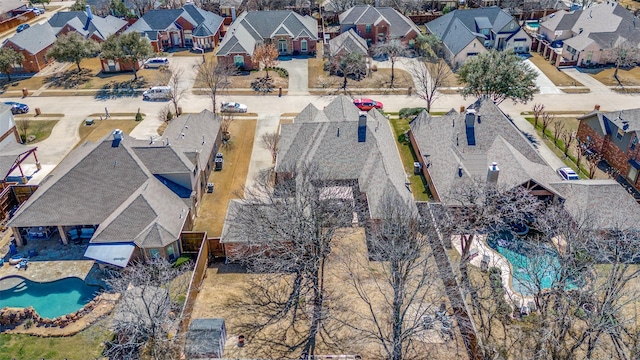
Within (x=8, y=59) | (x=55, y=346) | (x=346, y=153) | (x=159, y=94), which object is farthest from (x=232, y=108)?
(x=55, y=346)

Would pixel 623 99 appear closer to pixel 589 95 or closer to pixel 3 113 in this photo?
pixel 589 95

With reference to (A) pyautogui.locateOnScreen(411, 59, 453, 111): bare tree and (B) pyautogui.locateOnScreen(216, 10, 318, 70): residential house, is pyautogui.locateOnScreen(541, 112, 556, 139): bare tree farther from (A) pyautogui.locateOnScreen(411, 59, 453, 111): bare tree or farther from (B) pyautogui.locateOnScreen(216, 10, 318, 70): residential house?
(B) pyautogui.locateOnScreen(216, 10, 318, 70): residential house

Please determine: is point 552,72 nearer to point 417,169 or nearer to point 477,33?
point 477,33

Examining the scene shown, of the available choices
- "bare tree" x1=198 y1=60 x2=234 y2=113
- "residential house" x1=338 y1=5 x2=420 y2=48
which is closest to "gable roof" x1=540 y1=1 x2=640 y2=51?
"residential house" x1=338 y1=5 x2=420 y2=48

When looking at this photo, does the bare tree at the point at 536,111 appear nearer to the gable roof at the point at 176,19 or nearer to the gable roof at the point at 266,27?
the gable roof at the point at 266,27

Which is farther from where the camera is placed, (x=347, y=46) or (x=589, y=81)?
(x=347, y=46)
